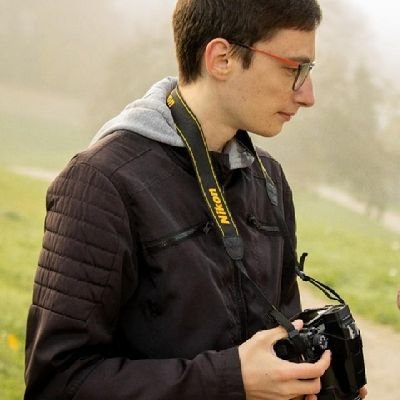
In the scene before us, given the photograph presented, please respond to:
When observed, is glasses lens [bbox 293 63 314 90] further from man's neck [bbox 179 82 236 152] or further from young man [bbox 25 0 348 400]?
man's neck [bbox 179 82 236 152]

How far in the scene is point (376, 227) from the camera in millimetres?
11109

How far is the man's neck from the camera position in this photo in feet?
6.41

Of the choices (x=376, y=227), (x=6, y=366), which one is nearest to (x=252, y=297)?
(x=6, y=366)

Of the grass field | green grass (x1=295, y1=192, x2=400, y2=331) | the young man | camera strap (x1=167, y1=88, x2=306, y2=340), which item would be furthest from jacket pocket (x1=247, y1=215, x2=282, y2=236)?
green grass (x1=295, y1=192, x2=400, y2=331)

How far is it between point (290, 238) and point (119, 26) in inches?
447

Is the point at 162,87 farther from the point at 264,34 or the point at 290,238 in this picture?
the point at 290,238

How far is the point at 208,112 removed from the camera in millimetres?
1952

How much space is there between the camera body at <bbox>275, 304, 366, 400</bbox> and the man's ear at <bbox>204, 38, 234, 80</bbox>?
661mm

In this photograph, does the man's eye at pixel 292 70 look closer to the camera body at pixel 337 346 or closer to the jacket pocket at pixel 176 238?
the jacket pocket at pixel 176 238

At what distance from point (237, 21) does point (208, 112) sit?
24 cm

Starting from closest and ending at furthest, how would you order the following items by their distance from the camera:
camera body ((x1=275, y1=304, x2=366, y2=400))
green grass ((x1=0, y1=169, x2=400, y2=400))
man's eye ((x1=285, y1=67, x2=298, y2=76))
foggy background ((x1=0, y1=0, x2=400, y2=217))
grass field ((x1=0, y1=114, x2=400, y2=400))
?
camera body ((x1=275, y1=304, x2=366, y2=400))
man's eye ((x1=285, y1=67, x2=298, y2=76))
green grass ((x1=0, y1=169, x2=400, y2=400))
grass field ((x1=0, y1=114, x2=400, y2=400))
foggy background ((x1=0, y1=0, x2=400, y2=217))

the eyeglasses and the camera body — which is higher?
the eyeglasses

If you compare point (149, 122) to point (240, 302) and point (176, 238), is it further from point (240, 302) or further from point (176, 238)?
point (240, 302)

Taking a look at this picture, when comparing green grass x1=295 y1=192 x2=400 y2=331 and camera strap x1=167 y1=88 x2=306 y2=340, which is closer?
camera strap x1=167 y1=88 x2=306 y2=340
